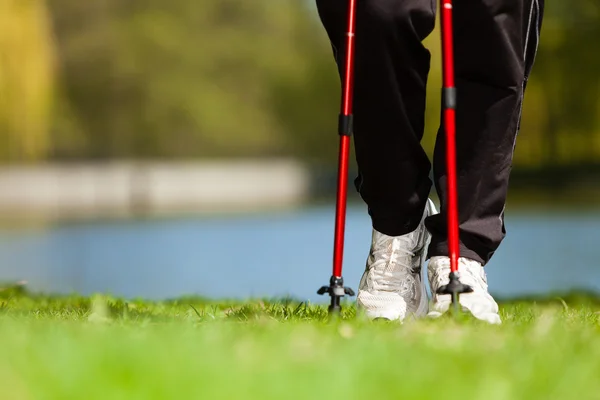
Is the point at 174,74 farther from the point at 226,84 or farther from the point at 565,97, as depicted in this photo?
the point at 565,97

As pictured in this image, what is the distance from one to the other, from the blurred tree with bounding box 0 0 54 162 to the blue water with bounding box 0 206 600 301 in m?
2.54

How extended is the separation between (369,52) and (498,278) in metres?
9.57

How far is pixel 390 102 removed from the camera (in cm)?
305

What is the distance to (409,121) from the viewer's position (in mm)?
3082

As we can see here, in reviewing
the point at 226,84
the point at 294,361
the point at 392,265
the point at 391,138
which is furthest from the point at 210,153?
the point at 294,361

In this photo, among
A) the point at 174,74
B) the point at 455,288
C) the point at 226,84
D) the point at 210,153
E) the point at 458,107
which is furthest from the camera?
the point at 226,84

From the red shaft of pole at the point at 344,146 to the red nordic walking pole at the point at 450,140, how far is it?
29 cm

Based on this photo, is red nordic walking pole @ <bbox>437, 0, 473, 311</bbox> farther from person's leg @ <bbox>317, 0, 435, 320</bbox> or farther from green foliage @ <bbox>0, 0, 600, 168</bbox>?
green foliage @ <bbox>0, 0, 600, 168</bbox>

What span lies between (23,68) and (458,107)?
61.9 ft

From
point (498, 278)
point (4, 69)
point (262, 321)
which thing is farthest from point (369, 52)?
point (4, 69)

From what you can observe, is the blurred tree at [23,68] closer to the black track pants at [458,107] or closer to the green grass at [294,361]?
the black track pants at [458,107]

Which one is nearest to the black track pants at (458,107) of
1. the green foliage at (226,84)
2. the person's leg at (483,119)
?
the person's leg at (483,119)

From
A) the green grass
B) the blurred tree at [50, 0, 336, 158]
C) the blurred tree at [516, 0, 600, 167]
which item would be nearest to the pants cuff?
the green grass

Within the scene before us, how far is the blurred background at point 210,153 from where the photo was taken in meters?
14.0
